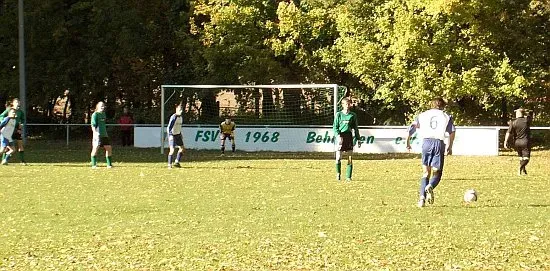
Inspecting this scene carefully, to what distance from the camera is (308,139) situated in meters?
36.5

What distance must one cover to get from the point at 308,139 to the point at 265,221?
23.8m

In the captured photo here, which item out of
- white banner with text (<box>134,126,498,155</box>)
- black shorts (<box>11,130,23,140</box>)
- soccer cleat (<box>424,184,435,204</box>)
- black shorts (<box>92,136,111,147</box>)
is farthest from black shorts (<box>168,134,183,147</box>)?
white banner with text (<box>134,126,498,155</box>)

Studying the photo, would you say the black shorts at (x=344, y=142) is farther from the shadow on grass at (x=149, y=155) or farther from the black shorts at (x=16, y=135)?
the black shorts at (x=16, y=135)

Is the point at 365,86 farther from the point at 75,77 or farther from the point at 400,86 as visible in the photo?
the point at 75,77

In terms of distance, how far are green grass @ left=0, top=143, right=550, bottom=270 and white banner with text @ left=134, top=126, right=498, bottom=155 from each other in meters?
10.5

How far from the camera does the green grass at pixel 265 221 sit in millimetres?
9594

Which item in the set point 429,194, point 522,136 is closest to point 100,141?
point 522,136

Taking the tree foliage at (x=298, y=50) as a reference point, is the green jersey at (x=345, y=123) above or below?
below

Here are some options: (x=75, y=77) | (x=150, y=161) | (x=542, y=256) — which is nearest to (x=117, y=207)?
(x=542, y=256)

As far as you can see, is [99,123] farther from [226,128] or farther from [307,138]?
[307,138]

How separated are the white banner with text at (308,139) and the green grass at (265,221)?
415 inches

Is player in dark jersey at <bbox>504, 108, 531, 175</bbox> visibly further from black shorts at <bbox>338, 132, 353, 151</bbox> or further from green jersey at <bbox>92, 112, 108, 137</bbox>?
Answer: green jersey at <bbox>92, 112, 108, 137</bbox>

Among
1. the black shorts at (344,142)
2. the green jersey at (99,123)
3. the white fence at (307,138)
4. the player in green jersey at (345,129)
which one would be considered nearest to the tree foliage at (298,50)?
the white fence at (307,138)

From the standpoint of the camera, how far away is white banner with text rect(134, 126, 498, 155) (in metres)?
34.0
